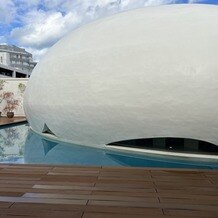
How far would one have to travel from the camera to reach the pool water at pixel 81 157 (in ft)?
25.9

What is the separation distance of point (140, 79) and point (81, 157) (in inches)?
91.8

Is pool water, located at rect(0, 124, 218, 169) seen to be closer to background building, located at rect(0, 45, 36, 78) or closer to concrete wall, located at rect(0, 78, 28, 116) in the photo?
concrete wall, located at rect(0, 78, 28, 116)

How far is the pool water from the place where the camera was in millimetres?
7887

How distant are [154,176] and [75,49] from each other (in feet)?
20.5

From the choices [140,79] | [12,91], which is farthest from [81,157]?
[12,91]

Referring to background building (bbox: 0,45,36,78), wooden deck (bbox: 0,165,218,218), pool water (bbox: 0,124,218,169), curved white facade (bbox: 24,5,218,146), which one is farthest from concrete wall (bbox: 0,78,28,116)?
background building (bbox: 0,45,36,78)

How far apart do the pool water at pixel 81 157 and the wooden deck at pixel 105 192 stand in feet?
8.20

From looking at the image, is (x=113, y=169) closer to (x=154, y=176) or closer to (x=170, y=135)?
(x=154, y=176)

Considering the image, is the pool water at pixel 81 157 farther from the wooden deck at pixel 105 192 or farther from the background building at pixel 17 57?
the background building at pixel 17 57

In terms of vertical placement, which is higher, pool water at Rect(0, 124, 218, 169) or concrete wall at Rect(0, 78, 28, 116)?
concrete wall at Rect(0, 78, 28, 116)

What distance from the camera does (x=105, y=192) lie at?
13.3 feet

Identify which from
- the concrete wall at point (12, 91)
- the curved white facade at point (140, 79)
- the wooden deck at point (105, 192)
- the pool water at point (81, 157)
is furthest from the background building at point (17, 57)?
the wooden deck at point (105, 192)

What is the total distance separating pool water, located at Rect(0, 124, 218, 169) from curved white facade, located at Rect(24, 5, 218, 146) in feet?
1.24

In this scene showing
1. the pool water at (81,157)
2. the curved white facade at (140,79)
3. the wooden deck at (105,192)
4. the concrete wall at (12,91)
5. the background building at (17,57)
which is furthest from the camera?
the background building at (17,57)
